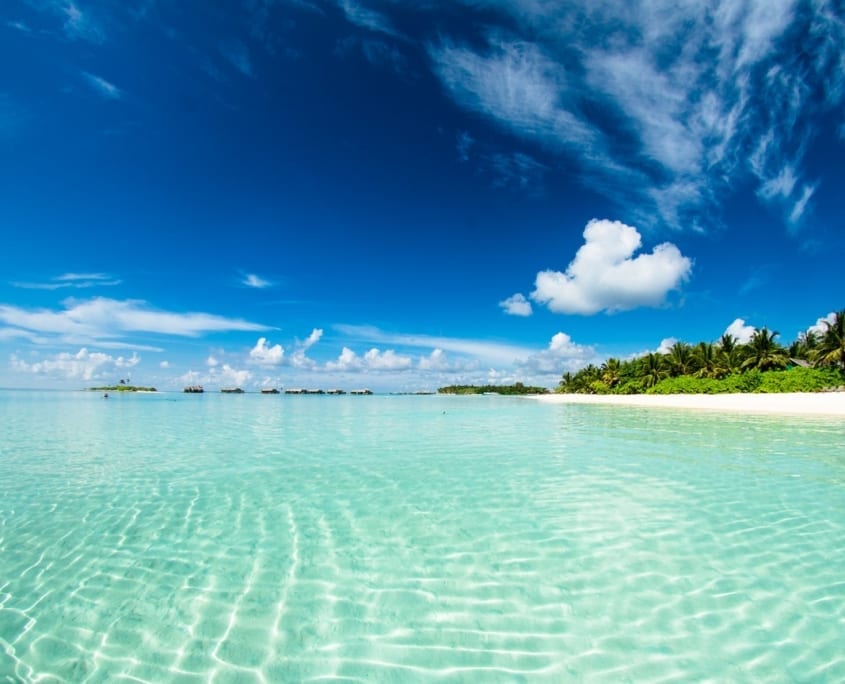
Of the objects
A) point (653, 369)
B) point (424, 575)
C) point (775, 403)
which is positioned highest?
point (653, 369)

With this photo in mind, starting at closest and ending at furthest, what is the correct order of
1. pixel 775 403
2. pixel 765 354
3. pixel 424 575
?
pixel 424 575, pixel 775 403, pixel 765 354

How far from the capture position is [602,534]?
6949 mm

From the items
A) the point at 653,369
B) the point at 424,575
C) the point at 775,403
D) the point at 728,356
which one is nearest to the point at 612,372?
the point at 653,369

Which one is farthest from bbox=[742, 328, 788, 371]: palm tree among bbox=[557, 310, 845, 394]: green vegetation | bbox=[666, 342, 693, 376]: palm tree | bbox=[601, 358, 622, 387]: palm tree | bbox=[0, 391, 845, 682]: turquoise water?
bbox=[0, 391, 845, 682]: turquoise water

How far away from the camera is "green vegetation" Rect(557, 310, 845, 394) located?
46.4 meters

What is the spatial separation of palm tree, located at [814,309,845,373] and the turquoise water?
160 feet

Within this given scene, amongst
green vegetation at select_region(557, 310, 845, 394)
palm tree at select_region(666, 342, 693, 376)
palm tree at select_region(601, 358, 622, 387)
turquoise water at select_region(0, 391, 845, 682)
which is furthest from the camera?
palm tree at select_region(601, 358, 622, 387)

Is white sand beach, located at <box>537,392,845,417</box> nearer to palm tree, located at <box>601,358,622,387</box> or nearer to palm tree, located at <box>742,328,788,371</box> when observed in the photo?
palm tree, located at <box>742,328,788,371</box>

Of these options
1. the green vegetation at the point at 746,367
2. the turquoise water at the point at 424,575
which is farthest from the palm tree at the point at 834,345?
the turquoise water at the point at 424,575

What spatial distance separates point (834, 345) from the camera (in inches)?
1864

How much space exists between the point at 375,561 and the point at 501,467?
24.1 ft

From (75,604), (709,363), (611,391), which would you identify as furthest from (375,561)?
(611,391)

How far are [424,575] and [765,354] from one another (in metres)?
63.9

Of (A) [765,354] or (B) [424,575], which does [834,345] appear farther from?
(B) [424,575]
